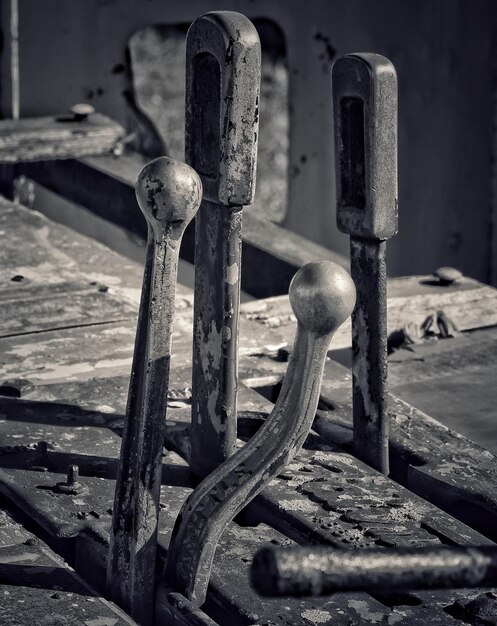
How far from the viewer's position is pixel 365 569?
0.85m

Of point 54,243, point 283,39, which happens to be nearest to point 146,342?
point 54,243

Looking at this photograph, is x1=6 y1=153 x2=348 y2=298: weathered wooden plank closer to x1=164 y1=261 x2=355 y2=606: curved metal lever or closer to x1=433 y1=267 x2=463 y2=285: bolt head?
x1=433 y1=267 x2=463 y2=285: bolt head

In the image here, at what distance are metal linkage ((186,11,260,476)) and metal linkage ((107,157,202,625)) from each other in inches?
7.9

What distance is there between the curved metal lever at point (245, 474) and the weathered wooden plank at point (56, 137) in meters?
1.98

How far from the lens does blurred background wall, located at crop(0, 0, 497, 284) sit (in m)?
3.60

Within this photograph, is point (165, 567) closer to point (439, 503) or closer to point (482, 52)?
point (439, 503)

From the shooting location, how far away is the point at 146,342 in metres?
1.42

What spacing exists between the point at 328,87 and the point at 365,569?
3452 millimetres

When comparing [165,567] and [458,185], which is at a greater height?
[165,567]

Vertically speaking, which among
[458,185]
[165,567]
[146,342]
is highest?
[146,342]

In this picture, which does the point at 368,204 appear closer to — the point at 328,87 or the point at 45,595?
the point at 45,595

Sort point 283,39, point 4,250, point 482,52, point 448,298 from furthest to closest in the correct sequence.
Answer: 1. point 482,52
2. point 283,39
3. point 4,250
4. point 448,298

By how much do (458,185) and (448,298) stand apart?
217 centimetres

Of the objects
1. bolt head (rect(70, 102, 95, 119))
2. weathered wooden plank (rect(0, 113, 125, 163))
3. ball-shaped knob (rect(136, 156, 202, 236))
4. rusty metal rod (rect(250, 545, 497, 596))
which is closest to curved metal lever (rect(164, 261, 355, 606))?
ball-shaped knob (rect(136, 156, 202, 236))
